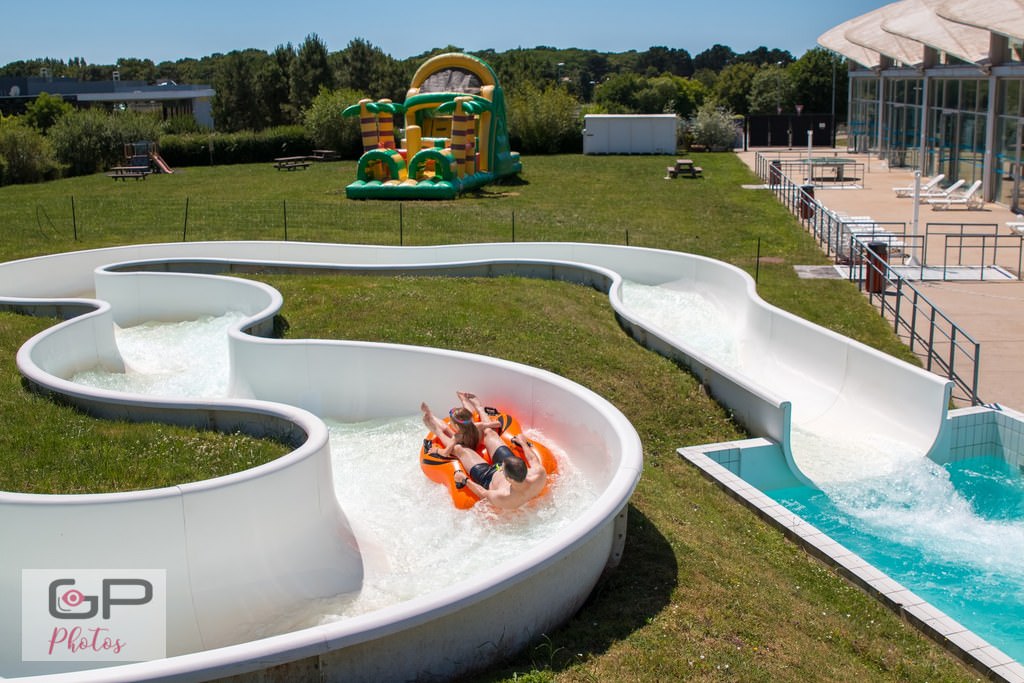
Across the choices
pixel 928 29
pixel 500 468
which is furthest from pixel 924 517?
pixel 928 29

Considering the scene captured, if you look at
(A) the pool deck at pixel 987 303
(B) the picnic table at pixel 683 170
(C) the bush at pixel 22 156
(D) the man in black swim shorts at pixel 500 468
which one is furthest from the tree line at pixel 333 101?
(D) the man in black swim shorts at pixel 500 468

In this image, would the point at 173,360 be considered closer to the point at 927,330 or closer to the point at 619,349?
the point at 619,349

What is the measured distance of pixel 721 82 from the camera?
11350cm

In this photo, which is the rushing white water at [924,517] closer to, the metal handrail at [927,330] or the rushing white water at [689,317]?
the metal handrail at [927,330]

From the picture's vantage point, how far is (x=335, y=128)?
43.9 meters

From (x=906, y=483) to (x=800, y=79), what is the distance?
87.1 meters

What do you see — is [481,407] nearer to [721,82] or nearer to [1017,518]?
[1017,518]

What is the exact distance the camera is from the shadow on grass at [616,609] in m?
6.26

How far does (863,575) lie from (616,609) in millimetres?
2504

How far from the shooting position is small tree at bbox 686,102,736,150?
46250 mm

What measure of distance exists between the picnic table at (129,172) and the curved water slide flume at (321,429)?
19779mm

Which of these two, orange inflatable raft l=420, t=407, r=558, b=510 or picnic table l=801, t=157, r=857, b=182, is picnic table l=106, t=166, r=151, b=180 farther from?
orange inflatable raft l=420, t=407, r=558, b=510

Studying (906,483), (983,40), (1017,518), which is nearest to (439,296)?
(906,483)
